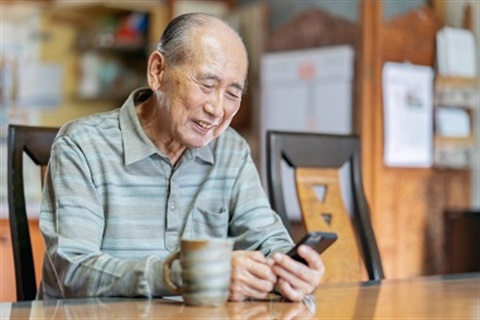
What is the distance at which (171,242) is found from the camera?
173 cm

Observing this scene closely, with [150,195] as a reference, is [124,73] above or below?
above

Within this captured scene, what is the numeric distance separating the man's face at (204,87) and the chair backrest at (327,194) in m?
0.50

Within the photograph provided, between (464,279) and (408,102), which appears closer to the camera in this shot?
(464,279)

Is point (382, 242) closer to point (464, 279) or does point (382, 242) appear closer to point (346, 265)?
point (346, 265)

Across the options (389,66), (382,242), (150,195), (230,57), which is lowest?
(382,242)

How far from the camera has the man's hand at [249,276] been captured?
4.66 feet

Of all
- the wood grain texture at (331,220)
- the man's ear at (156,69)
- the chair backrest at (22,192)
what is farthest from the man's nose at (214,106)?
the wood grain texture at (331,220)

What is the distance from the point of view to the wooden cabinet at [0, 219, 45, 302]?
2691 mm

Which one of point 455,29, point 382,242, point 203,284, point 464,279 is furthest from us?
point 455,29

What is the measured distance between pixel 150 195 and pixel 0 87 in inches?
153

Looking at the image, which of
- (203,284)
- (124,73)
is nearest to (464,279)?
(203,284)

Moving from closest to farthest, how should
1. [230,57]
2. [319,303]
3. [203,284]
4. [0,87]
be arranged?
[203,284]
[319,303]
[230,57]
[0,87]

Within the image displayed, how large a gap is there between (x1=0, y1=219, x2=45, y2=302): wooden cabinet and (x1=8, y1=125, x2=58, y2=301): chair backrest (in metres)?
0.71

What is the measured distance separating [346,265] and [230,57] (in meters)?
0.83
